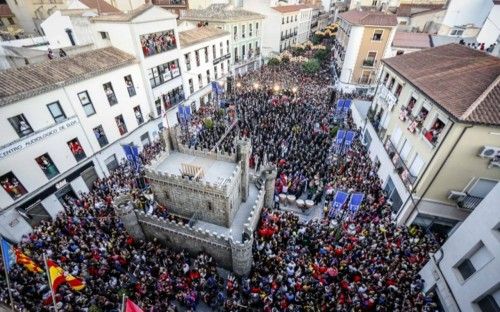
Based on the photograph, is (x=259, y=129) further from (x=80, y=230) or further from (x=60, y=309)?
(x=60, y=309)

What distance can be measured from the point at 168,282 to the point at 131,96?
19618 mm

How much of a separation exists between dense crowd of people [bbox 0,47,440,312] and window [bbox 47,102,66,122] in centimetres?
694

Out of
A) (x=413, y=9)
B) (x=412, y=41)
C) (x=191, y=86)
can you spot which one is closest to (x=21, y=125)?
(x=191, y=86)

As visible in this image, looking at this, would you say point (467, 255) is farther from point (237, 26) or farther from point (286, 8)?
point (286, 8)

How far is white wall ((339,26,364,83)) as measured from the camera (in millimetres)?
37656

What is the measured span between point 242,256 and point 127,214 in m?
8.62

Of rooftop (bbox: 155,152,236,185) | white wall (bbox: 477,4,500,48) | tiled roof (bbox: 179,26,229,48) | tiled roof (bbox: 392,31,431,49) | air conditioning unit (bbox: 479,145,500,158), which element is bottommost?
rooftop (bbox: 155,152,236,185)

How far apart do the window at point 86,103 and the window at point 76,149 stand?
2.76m

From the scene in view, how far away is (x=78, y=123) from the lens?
70.7ft

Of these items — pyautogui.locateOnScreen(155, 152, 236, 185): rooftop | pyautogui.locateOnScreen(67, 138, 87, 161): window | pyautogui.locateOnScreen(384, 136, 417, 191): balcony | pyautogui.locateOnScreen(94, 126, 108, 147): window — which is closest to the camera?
pyautogui.locateOnScreen(155, 152, 236, 185): rooftop

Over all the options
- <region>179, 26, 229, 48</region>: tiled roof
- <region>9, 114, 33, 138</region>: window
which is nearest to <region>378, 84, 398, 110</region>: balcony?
<region>179, 26, 229, 48</region>: tiled roof

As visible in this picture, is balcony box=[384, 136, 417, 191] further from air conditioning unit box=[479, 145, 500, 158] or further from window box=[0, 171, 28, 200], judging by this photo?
window box=[0, 171, 28, 200]

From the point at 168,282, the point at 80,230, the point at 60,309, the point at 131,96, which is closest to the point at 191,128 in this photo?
the point at 131,96

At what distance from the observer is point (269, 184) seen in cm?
2067
